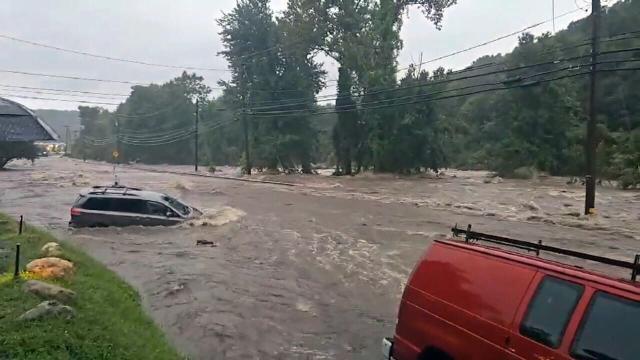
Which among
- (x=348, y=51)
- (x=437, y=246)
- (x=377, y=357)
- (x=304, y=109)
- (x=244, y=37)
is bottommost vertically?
(x=377, y=357)

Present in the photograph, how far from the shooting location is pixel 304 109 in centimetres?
6297

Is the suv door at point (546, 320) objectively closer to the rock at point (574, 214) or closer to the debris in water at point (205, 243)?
the debris in water at point (205, 243)

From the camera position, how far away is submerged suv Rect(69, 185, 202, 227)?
770 inches

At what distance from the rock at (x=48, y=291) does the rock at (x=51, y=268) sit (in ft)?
4.14

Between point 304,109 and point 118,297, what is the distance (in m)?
54.1

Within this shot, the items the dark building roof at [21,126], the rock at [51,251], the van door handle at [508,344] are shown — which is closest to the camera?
the van door handle at [508,344]

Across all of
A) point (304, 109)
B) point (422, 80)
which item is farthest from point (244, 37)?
point (422, 80)

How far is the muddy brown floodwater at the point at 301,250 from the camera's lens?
32.3 feet

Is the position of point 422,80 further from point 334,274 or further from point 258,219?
point 334,274

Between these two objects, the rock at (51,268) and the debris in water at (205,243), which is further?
the debris in water at (205,243)

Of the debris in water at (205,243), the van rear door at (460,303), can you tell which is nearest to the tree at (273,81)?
the debris in water at (205,243)

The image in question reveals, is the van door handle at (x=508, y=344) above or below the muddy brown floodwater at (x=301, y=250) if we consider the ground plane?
above

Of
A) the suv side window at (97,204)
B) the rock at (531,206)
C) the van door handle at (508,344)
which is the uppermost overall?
the van door handle at (508,344)

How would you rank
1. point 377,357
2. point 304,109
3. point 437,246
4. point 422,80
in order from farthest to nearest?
point 304,109
point 422,80
point 377,357
point 437,246
